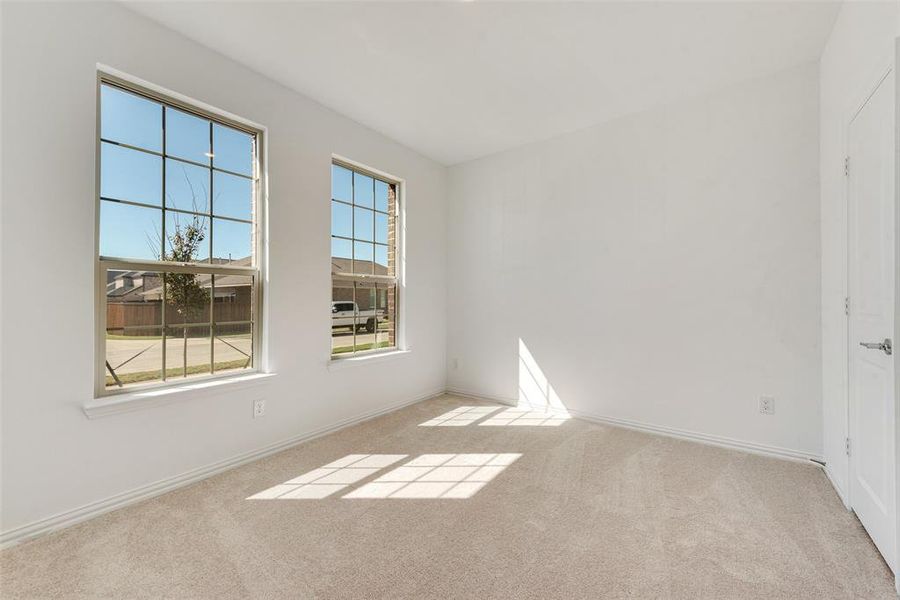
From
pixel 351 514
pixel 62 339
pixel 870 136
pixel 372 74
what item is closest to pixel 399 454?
pixel 351 514

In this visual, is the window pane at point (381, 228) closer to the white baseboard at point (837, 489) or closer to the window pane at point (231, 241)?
the window pane at point (231, 241)

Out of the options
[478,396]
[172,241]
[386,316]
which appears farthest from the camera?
[478,396]

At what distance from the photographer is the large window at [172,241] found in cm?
223

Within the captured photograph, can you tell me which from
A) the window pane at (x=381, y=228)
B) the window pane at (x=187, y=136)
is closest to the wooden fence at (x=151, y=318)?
the window pane at (x=187, y=136)

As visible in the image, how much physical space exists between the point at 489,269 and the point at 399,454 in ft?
7.49

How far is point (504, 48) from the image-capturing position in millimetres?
2535

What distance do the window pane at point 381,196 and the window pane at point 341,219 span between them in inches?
16.0

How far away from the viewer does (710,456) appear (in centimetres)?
282

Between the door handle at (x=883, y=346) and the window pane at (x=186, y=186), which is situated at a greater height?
the window pane at (x=186, y=186)

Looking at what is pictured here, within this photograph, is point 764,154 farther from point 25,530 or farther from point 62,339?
point 25,530

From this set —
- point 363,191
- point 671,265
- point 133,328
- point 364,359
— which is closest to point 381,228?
point 363,191

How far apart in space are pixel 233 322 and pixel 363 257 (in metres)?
1.38

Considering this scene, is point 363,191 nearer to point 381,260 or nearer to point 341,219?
point 341,219

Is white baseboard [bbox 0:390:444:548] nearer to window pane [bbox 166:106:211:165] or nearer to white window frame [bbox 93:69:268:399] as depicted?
white window frame [bbox 93:69:268:399]
